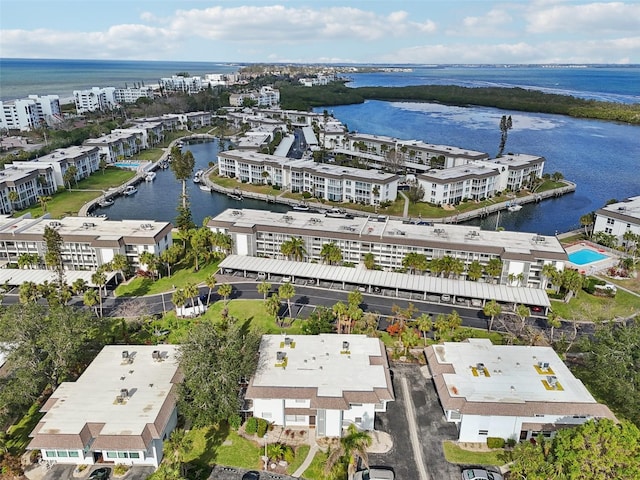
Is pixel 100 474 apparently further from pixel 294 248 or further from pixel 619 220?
pixel 619 220

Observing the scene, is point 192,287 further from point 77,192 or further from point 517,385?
point 77,192

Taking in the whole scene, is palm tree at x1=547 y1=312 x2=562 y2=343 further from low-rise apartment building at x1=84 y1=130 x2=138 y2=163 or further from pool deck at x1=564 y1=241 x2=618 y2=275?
low-rise apartment building at x1=84 y1=130 x2=138 y2=163

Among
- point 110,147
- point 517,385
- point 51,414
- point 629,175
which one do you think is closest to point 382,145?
point 629,175

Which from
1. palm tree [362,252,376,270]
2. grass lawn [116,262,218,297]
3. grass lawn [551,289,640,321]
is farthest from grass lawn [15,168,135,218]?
grass lawn [551,289,640,321]

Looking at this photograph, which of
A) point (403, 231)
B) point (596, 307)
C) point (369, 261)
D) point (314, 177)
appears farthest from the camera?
point (314, 177)

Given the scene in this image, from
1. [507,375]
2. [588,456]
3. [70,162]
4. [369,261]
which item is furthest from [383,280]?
[70,162]
